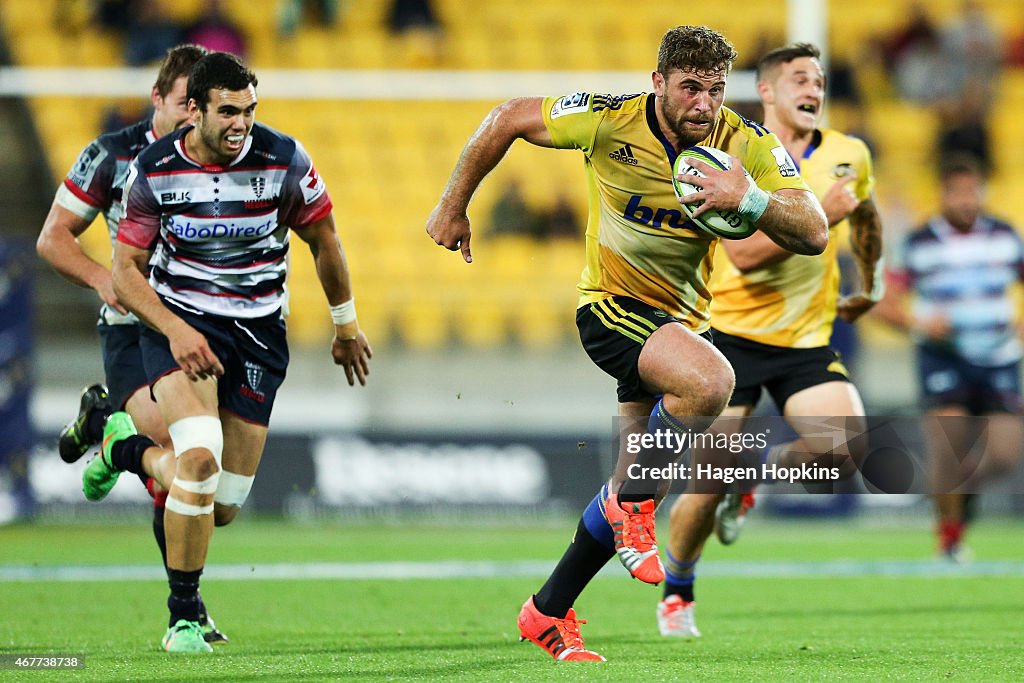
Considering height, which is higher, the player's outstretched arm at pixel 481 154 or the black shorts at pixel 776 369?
the player's outstretched arm at pixel 481 154

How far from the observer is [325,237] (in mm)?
6750

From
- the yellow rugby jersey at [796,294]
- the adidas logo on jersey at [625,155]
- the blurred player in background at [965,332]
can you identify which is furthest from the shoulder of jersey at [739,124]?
the blurred player in background at [965,332]

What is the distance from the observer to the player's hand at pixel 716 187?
17.7ft

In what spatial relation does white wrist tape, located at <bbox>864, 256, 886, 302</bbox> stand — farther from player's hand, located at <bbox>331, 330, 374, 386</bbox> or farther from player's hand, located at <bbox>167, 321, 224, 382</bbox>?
player's hand, located at <bbox>167, 321, 224, 382</bbox>

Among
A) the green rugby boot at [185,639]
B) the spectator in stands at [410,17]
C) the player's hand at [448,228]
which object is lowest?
the green rugby boot at [185,639]

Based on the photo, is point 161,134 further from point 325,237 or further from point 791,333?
point 791,333

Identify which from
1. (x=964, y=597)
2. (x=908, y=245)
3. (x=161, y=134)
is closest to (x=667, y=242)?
(x=161, y=134)

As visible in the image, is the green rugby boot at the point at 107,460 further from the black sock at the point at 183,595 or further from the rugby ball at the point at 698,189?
the rugby ball at the point at 698,189

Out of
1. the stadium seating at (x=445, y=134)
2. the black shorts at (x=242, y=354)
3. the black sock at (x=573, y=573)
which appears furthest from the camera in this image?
the stadium seating at (x=445, y=134)

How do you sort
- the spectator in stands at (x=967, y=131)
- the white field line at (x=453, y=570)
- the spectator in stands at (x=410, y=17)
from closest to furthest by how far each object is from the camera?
the white field line at (x=453, y=570)
the spectator in stands at (x=967, y=131)
the spectator in stands at (x=410, y=17)

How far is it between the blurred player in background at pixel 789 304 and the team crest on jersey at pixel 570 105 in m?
1.77

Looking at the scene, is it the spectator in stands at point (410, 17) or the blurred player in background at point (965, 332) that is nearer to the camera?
the blurred player in background at point (965, 332)

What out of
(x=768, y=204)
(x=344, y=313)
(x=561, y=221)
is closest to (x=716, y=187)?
(x=768, y=204)

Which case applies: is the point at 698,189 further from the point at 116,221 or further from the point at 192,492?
the point at 116,221
